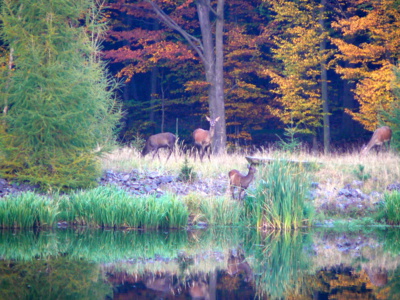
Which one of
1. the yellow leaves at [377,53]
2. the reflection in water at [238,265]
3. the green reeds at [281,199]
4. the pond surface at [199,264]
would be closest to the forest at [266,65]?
the yellow leaves at [377,53]

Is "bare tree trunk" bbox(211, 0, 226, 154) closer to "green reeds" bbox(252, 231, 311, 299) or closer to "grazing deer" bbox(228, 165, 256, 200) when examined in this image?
"grazing deer" bbox(228, 165, 256, 200)

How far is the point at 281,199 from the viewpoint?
11352 millimetres

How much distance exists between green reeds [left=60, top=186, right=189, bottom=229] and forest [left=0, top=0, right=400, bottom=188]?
211 centimetres

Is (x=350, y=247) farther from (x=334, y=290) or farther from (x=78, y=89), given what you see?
(x=78, y=89)

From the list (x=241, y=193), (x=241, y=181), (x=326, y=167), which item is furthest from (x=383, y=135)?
(x=241, y=181)

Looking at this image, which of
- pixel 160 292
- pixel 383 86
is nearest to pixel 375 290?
pixel 160 292

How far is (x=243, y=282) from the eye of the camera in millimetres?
7504

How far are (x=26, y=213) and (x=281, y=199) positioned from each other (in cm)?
486

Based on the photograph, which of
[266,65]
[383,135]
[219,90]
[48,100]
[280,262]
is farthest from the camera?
[266,65]

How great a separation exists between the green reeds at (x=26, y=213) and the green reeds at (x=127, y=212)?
0.44 m

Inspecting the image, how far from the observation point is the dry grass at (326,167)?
1504 cm

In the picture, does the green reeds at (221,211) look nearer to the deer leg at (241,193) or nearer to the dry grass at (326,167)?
the deer leg at (241,193)

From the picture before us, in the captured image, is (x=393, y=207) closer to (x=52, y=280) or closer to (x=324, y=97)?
(x=52, y=280)

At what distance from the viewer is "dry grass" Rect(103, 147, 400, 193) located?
15.0m
